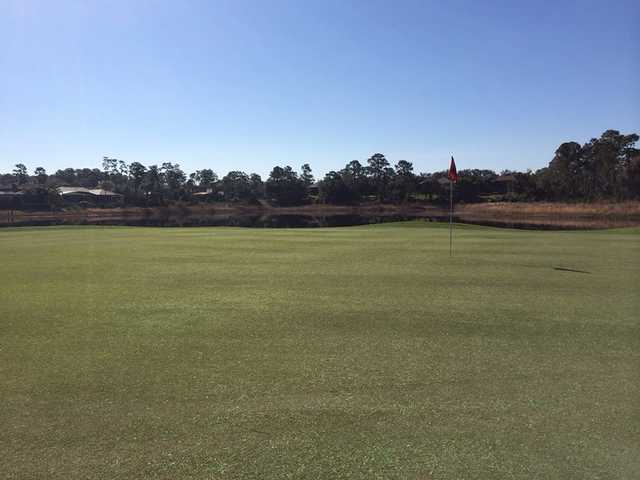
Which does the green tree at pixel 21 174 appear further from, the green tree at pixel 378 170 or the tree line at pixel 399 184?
the green tree at pixel 378 170

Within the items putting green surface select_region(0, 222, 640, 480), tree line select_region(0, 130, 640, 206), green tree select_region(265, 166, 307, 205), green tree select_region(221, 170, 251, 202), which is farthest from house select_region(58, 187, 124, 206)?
putting green surface select_region(0, 222, 640, 480)

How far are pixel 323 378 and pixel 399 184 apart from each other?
9406 cm

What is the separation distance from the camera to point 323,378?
13.0 feet

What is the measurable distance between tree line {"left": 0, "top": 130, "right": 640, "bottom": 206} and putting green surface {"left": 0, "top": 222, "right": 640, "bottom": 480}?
237ft

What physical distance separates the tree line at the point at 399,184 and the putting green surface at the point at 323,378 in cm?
7239

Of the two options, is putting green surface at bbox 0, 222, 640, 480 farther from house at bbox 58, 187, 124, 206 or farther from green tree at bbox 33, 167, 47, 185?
green tree at bbox 33, 167, 47, 185

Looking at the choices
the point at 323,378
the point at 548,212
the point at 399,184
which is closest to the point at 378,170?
the point at 399,184

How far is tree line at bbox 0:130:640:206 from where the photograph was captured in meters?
71.6

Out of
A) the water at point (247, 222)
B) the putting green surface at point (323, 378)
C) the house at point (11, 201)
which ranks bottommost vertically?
the water at point (247, 222)

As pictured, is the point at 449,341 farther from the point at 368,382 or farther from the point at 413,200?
the point at 413,200


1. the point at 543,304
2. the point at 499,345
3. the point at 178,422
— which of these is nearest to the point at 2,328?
the point at 178,422

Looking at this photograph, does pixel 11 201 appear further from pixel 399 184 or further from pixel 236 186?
pixel 399 184

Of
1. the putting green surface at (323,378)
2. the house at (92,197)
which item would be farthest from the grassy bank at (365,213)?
the putting green surface at (323,378)

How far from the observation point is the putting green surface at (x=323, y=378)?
282 cm
